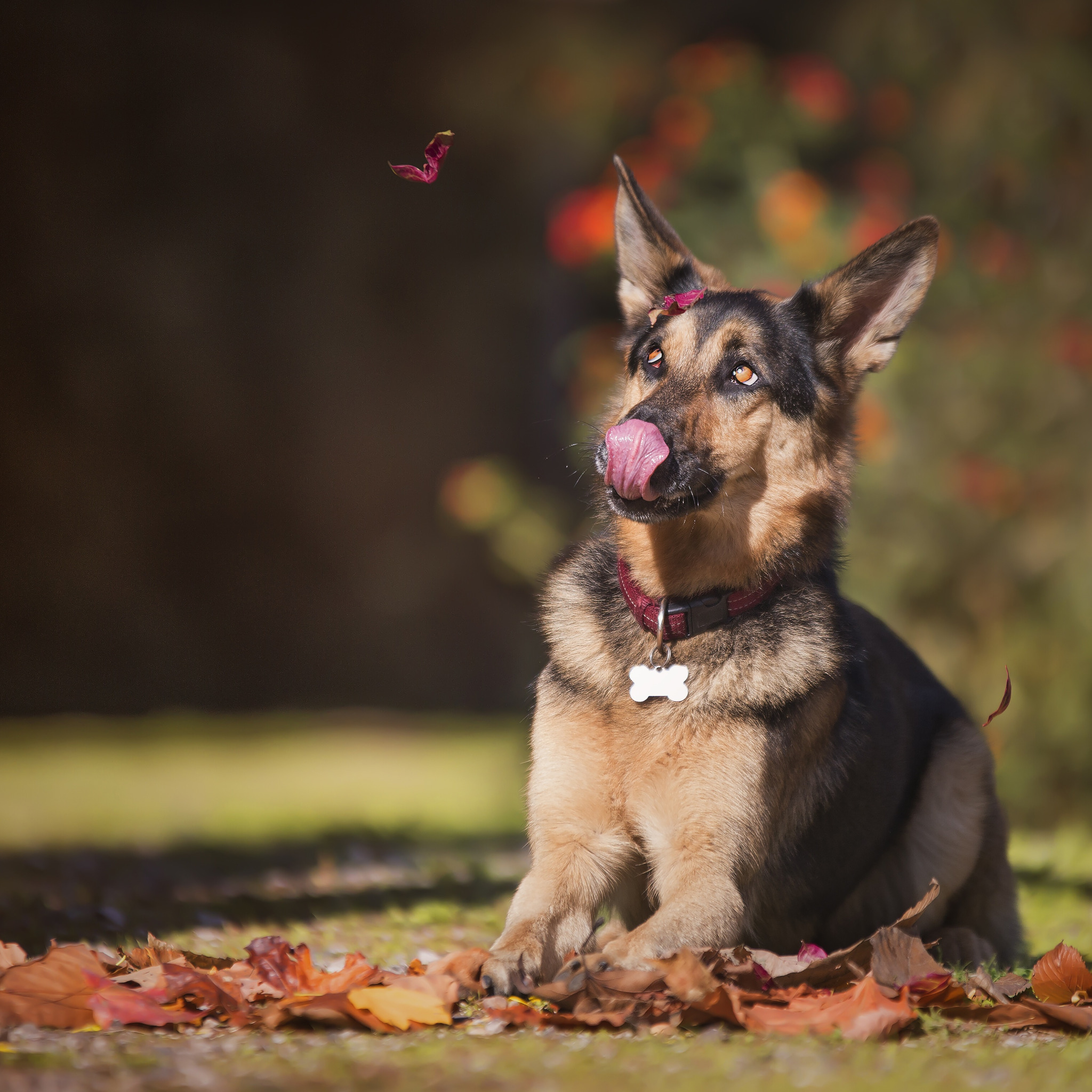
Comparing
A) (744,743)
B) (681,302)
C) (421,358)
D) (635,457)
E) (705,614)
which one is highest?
(421,358)

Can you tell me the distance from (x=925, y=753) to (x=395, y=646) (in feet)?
24.2

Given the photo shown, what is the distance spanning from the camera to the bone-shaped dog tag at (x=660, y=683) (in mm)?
3307

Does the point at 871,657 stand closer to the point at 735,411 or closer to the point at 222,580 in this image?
the point at 735,411

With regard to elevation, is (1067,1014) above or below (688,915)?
below

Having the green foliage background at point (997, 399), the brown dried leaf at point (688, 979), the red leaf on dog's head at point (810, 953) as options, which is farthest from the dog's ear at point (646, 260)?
the green foliage background at point (997, 399)

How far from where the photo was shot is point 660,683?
332 centimetres

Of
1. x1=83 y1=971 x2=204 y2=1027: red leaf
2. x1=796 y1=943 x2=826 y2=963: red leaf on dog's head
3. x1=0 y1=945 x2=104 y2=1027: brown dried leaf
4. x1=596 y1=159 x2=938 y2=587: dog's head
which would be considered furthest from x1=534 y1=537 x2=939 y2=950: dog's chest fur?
x1=0 y1=945 x2=104 y2=1027: brown dried leaf

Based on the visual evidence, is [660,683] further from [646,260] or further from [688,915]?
[646,260]

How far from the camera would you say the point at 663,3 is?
985 centimetres

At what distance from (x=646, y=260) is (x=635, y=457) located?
1172 mm

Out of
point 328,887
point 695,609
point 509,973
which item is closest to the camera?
point 509,973

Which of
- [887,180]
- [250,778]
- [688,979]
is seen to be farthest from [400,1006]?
[887,180]

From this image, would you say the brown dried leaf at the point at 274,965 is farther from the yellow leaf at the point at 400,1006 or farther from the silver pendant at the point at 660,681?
the silver pendant at the point at 660,681

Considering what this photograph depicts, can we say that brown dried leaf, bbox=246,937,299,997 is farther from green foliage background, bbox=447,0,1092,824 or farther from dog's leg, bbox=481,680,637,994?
green foliage background, bbox=447,0,1092,824
